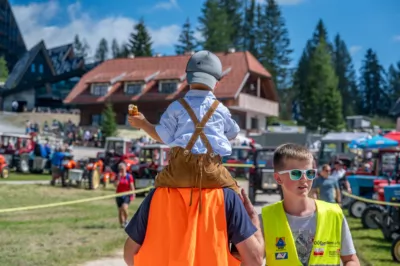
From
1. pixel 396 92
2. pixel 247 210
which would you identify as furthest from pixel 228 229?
pixel 396 92

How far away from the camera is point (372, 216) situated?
1439 centimetres

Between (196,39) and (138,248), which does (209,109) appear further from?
(196,39)

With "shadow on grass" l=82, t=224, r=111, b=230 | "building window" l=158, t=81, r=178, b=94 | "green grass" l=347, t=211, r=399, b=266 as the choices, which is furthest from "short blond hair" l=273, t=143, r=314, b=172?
"building window" l=158, t=81, r=178, b=94

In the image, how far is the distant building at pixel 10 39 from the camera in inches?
3255

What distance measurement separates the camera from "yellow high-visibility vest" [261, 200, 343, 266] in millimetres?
3604

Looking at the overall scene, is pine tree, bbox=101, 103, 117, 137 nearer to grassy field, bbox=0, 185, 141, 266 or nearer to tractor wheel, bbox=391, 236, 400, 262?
grassy field, bbox=0, 185, 141, 266

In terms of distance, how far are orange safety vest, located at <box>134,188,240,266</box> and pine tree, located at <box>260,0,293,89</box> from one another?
276 ft

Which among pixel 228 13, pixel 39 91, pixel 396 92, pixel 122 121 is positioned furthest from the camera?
pixel 396 92

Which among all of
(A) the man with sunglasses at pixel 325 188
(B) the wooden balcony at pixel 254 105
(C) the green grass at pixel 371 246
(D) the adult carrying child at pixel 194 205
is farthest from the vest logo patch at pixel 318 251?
(B) the wooden balcony at pixel 254 105

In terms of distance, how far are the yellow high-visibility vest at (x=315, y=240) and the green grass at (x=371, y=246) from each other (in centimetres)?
646

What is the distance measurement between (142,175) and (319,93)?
185 ft

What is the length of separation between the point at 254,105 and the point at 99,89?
14.7m

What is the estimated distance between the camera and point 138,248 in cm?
368

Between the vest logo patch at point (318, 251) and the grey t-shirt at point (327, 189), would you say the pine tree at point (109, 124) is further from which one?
the vest logo patch at point (318, 251)
